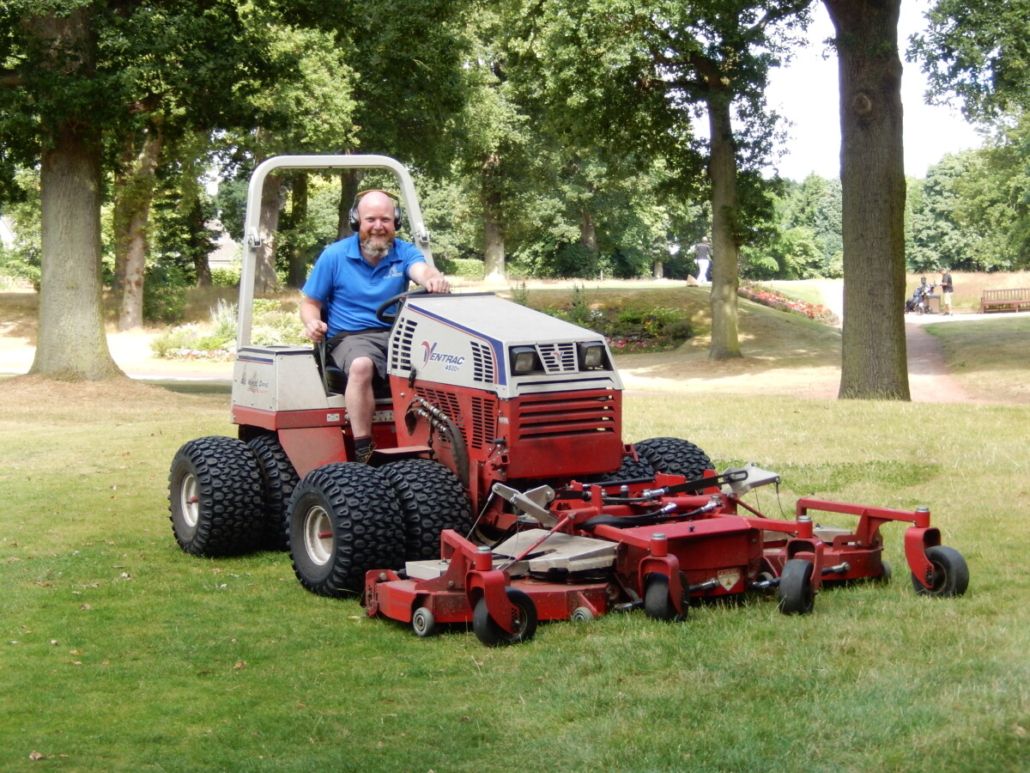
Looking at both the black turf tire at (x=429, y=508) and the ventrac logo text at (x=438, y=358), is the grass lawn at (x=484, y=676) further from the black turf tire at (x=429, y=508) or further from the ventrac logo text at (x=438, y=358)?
the ventrac logo text at (x=438, y=358)

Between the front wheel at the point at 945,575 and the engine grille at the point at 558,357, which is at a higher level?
the engine grille at the point at 558,357

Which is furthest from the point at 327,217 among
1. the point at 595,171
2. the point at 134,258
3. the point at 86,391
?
the point at 86,391

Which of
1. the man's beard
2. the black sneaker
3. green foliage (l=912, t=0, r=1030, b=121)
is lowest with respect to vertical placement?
the black sneaker

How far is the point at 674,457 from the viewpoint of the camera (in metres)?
7.45

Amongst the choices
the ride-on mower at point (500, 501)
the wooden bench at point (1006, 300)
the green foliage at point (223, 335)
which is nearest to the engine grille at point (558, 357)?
the ride-on mower at point (500, 501)

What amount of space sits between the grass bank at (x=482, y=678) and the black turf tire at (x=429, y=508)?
0.45 meters

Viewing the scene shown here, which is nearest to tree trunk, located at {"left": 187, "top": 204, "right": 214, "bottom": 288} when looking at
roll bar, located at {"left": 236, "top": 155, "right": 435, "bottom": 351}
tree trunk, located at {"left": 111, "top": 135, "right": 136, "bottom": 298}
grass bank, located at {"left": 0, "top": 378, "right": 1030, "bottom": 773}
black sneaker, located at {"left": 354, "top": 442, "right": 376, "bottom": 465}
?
tree trunk, located at {"left": 111, "top": 135, "right": 136, "bottom": 298}

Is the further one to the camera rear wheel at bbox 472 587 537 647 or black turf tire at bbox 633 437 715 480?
black turf tire at bbox 633 437 715 480

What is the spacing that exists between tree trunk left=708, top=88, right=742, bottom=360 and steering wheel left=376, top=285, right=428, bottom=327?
19.3 m

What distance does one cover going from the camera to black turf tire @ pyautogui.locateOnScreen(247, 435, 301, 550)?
774cm

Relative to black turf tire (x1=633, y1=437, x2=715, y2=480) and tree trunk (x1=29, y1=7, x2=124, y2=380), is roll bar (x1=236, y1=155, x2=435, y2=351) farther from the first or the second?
tree trunk (x1=29, y1=7, x2=124, y2=380)

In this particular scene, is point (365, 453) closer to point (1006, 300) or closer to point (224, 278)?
point (1006, 300)

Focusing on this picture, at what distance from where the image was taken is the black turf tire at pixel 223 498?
7.52 metres

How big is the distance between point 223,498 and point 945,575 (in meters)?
4.11
